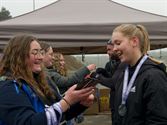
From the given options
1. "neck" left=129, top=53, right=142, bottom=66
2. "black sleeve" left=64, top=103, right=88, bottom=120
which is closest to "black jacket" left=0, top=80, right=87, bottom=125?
"black sleeve" left=64, top=103, right=88, bottom=120

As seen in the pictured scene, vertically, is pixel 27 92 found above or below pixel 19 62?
below

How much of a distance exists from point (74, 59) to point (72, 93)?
48.0ft

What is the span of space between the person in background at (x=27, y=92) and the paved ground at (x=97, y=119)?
816cm

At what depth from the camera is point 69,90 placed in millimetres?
2078

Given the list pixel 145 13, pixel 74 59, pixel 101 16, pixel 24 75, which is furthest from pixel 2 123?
pixel 74 59

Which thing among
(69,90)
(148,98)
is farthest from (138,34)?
(69,90)

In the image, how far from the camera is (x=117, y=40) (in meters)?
2.68

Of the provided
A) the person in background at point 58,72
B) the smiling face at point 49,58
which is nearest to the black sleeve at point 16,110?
the person in background at point 58,72

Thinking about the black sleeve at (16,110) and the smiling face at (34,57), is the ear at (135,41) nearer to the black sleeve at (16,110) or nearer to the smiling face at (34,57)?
the smiling face at (34,57)

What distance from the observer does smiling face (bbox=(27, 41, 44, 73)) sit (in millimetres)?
2209

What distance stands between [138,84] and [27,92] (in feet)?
2.63

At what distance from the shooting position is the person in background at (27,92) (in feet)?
6.41

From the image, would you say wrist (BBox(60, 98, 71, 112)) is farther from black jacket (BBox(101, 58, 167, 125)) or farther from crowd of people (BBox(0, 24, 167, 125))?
black jacket (BBox(101, 58, 167, 125))

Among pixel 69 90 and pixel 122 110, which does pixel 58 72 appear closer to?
pixel 122 110
